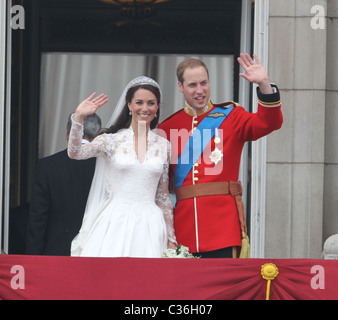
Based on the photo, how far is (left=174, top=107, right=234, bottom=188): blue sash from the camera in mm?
7109

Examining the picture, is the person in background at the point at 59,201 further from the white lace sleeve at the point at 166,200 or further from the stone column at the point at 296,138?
the stone column at the point at 296,138

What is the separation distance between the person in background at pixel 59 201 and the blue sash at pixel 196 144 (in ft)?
3.35

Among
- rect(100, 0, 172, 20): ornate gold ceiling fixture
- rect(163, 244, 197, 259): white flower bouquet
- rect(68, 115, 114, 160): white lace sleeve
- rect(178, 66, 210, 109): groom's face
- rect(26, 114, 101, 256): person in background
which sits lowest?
rect(163, 244, 197, 259): white flower bouquet

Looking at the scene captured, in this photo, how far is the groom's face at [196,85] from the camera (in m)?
6.98

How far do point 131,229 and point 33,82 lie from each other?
15.0 ft

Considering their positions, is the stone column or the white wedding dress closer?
the white wedding dress

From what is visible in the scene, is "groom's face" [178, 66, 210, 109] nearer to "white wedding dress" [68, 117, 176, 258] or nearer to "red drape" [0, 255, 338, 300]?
"white wedding dress" [68, 117, 176, 258]

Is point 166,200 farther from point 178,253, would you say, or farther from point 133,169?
point 178,253

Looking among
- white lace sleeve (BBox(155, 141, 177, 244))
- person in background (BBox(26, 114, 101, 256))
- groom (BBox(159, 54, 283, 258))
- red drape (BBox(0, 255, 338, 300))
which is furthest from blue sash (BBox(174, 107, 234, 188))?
person in background (BBox(26, 114, 101, 256))

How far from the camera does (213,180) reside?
7.10 meters

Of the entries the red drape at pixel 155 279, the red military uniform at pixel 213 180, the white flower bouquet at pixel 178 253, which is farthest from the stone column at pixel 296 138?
the red drape at pixel 155 279

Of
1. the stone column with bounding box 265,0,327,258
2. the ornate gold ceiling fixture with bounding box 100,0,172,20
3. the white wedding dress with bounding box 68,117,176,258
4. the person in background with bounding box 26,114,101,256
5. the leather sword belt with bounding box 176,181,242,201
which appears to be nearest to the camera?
the white wedding dress with bounding box 68,117,176,258

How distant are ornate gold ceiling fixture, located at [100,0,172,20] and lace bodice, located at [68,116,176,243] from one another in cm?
413

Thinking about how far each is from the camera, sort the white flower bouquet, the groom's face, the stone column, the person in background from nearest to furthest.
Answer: the white flower bouquet < the groom's face < the person in background < the stone column
